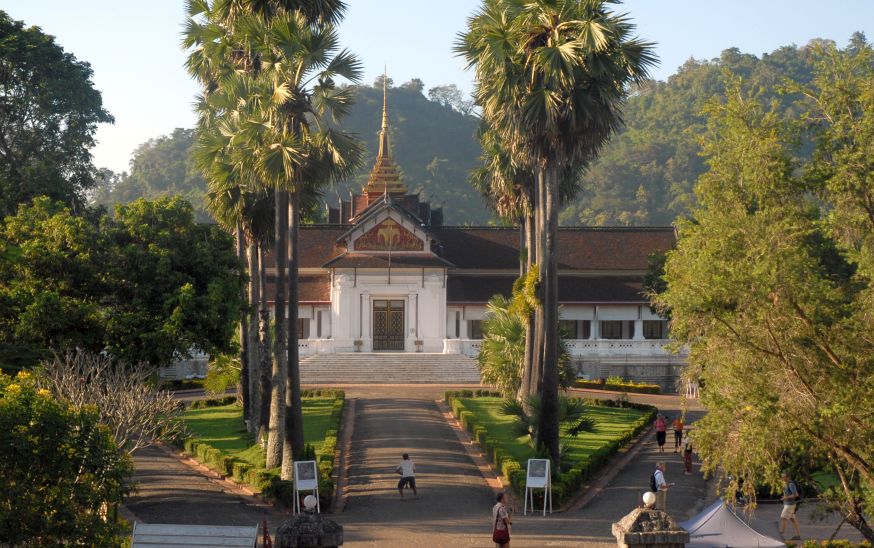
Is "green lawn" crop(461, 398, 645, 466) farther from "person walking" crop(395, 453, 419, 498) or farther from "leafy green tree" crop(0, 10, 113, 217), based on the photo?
"leafy green tree" crop(0, 10, 113, 217)

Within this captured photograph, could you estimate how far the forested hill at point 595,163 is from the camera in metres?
131

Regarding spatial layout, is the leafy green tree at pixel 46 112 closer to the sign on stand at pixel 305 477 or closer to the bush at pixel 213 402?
the bush at pixel 213 402

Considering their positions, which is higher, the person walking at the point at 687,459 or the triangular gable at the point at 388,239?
the triangular gable at the point at 388,239

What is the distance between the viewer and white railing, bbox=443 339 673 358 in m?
58.4

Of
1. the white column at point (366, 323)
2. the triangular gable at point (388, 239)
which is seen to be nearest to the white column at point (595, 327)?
the triangular gable at point (388, 239)

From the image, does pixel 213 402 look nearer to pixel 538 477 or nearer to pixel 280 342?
pixel 280 342

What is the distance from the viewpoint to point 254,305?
121 ft

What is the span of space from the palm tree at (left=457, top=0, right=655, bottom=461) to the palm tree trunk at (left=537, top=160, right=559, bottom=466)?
25mm

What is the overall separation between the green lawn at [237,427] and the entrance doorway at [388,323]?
1401 centimetres

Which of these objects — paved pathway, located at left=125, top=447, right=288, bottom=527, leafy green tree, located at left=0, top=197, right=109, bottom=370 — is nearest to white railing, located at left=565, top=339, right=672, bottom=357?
paved pathway, located at left=125, top=447, right=288, bottom=527

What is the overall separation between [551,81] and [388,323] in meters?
32.0

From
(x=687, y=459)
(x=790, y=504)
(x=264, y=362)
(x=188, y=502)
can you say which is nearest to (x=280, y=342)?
(x=188, y=502)

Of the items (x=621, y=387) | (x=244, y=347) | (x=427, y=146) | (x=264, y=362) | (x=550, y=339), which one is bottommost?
(x=621, y=387)

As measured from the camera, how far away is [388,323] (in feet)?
202
